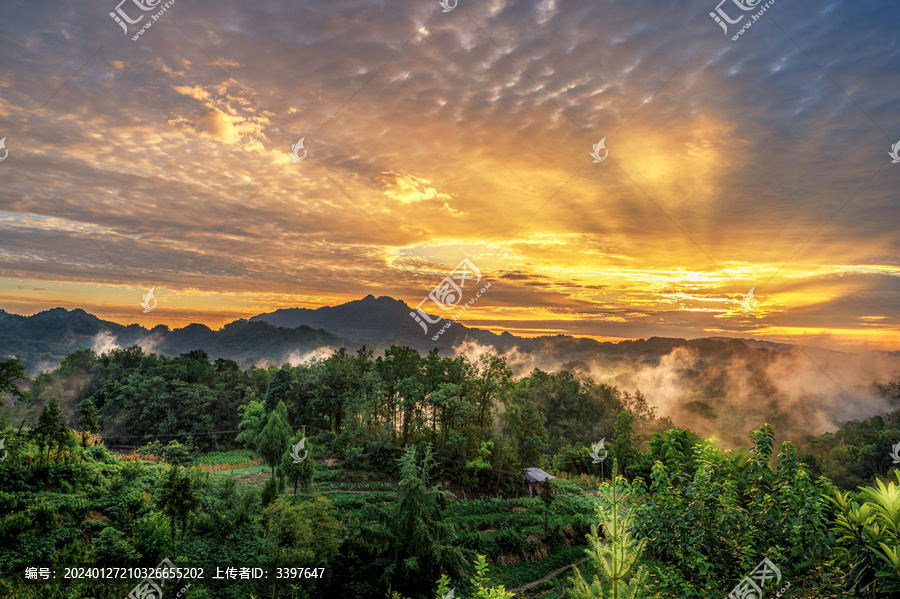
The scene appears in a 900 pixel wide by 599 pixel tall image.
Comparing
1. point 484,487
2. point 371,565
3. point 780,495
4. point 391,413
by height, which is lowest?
point 484,487

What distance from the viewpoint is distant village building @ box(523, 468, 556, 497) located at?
23.4m

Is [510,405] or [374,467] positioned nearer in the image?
[374,467]

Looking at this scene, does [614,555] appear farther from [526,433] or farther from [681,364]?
[681,364]

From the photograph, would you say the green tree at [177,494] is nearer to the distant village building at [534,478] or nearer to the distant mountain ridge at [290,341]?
the distant mountain ridge at [290,341]

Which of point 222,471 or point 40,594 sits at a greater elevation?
point 40,594

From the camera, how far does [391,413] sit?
25.5 meters

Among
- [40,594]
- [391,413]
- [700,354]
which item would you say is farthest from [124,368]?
[700,354]

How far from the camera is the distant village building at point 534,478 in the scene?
23.4 metres

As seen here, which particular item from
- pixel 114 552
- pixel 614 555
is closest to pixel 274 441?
pixel 114 552

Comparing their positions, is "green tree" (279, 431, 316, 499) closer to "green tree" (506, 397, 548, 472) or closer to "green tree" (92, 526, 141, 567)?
"green tree" (92, 526, 141, 567)

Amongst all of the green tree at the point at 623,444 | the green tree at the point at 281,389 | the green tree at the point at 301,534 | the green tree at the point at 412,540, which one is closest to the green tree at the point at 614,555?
the green tree at the point at 412,540

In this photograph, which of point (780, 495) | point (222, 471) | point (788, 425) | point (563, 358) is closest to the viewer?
point (780, 495)

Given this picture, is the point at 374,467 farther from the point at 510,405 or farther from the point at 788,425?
the point at 788,425

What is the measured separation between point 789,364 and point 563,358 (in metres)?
40.1
